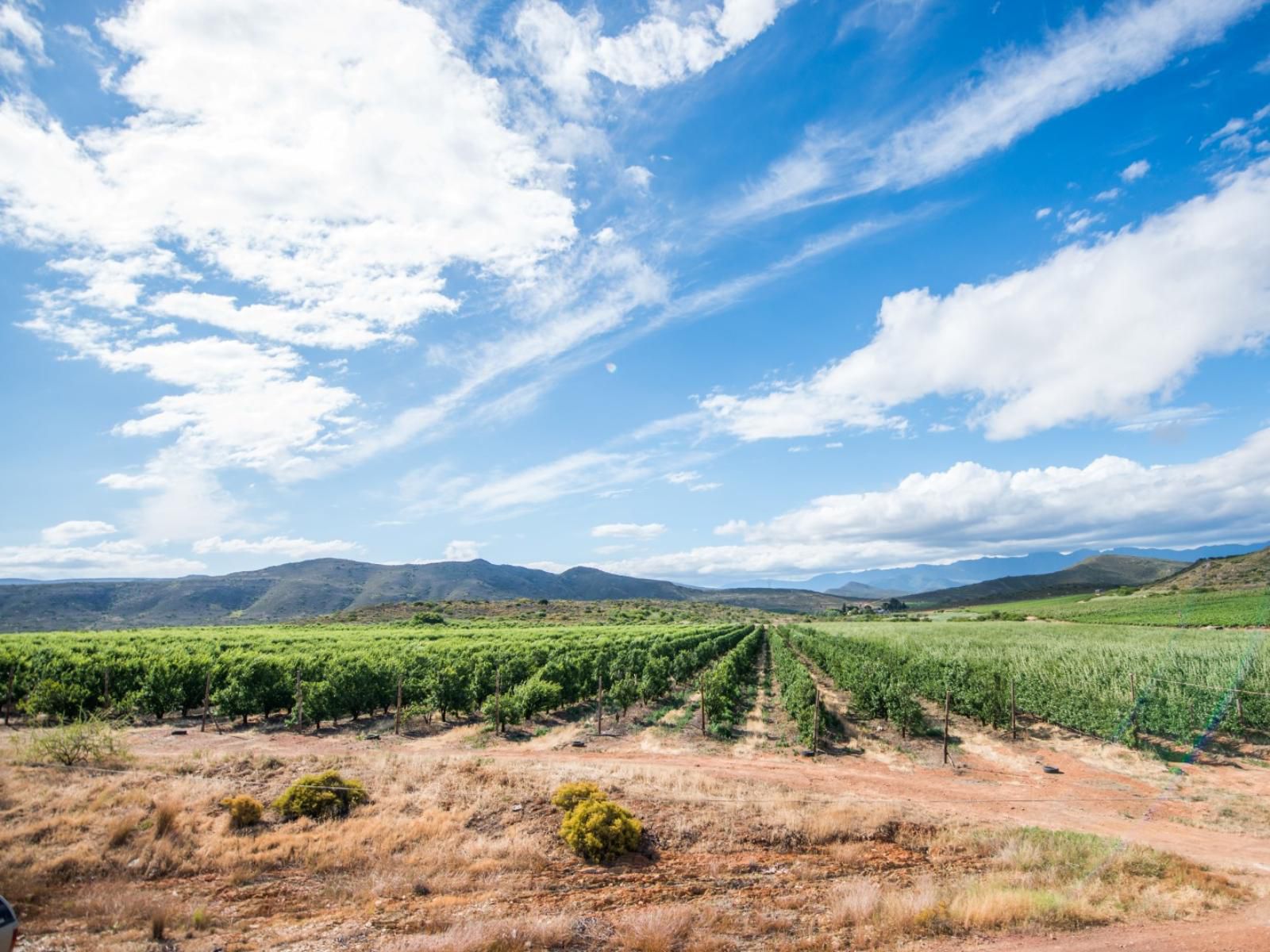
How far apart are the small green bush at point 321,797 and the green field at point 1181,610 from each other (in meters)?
62.9

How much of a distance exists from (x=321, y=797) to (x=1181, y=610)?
80341 mm

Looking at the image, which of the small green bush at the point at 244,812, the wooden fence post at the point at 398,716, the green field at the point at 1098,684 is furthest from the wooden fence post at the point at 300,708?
the green field at the point at 1098,684

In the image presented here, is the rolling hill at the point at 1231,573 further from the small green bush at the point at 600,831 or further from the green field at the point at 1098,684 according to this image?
the small green bush at the point at 600,831

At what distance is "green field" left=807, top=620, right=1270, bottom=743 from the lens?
22.2 m

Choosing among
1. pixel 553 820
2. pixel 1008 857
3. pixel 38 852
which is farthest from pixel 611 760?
pixel 38 852

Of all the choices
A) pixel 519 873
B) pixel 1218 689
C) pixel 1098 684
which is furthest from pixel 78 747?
pixel 1098 684

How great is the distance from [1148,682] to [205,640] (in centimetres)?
6193

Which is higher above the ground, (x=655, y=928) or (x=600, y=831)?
(x=600, y=831)

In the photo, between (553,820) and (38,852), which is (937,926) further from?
(38,852)

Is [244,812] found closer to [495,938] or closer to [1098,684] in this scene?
[495,938]

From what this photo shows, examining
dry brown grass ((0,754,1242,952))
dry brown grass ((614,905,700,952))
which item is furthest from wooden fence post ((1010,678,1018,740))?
dry brown grass ((614,905,700,952))

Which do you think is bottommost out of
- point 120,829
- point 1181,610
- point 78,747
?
point 120,829

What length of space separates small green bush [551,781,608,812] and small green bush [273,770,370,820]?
4.86 meters

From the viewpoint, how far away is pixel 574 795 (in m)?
14.8
